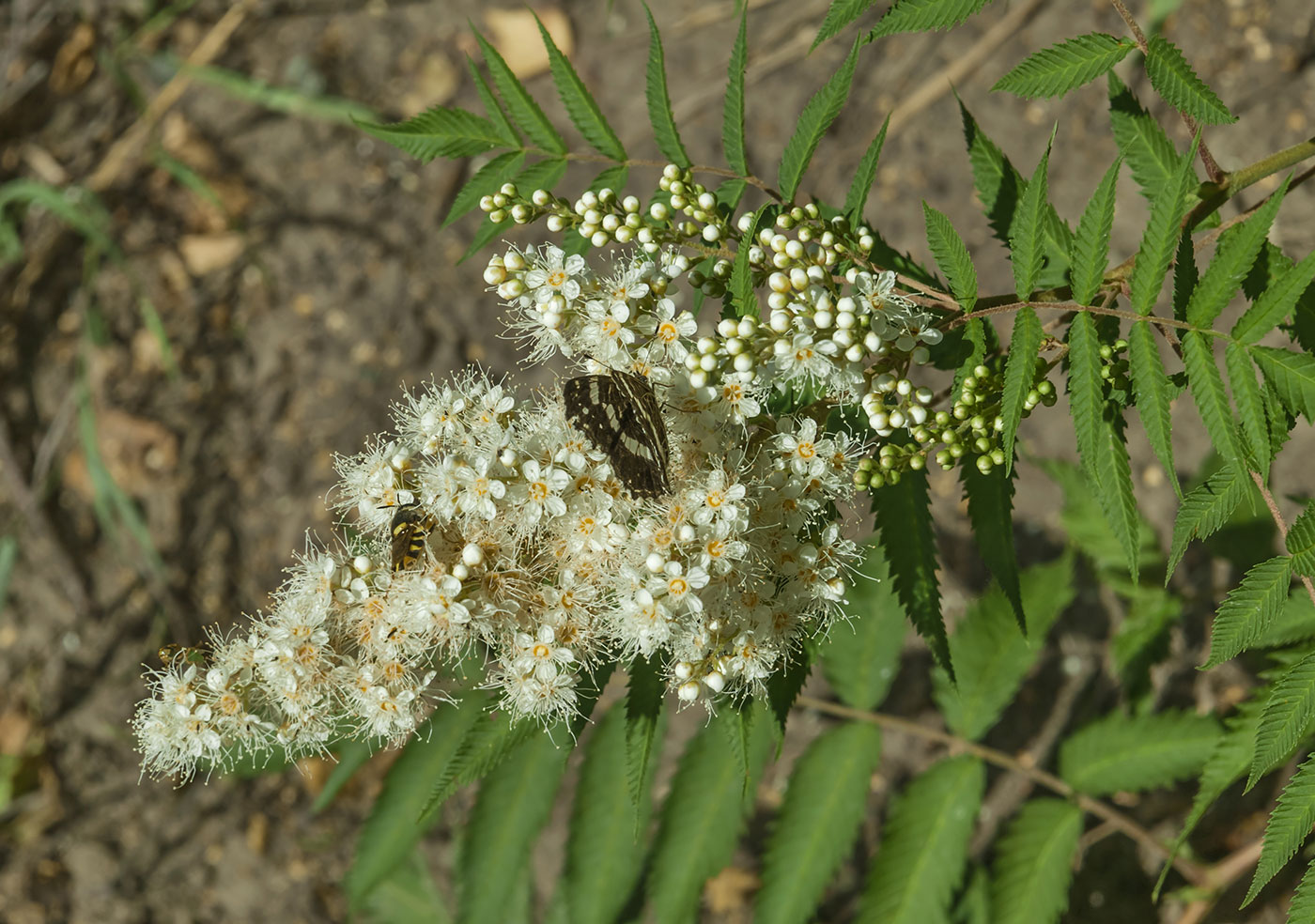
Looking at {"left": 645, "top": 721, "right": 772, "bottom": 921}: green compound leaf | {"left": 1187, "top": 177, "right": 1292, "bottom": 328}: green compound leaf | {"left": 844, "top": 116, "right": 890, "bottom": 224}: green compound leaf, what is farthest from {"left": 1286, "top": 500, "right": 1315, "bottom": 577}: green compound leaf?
{"left": 645, "top": 721, "right": 772, "bottom": 921}: green compound leaf

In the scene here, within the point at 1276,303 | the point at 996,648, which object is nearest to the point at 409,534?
the point at 1276,303

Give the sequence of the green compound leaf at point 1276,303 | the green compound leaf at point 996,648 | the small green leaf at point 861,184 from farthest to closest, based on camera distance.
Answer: the green compound leaf at point 996,648 → the small green leaf at point 861,184 → the green compound leaf at point 1276,303

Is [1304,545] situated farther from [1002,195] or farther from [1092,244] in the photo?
[1002,195]

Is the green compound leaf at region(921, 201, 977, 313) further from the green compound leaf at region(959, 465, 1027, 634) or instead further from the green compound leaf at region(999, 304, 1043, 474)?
the green compound leaf at region(959, 465, 1027, 634)

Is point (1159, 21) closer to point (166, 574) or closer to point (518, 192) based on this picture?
point (518, 192)

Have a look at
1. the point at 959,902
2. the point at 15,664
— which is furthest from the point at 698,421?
the point at 15,664

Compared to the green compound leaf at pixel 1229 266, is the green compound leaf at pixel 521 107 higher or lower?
higher

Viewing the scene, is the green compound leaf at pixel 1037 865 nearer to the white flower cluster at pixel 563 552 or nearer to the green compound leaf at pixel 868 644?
the green compound leaf at pixel 868 644

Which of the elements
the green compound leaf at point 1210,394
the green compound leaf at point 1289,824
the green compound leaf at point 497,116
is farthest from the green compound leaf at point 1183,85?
the green compound leaf at point 497,116
